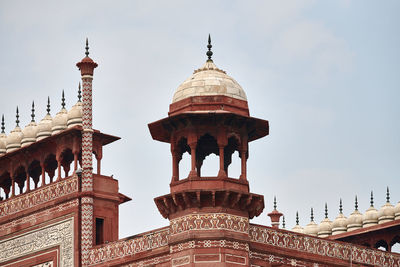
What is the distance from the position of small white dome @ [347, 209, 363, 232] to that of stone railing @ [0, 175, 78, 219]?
9.02 meters

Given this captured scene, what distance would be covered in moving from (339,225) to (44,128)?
9260mm

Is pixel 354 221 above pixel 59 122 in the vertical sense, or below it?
below

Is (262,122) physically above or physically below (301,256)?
above

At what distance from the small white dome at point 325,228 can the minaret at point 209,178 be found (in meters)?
8.99

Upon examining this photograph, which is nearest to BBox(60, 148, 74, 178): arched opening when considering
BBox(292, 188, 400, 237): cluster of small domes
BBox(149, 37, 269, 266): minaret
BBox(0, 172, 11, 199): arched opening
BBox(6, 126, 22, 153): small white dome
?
BBox(6, 126, 22, 153): small white dome

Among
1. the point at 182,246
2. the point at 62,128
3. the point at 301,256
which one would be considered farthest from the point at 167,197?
the point at 62,128

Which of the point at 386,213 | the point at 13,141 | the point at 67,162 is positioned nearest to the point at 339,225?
the point at 386,213

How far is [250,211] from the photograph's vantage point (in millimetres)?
27125

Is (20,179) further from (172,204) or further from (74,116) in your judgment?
(172,204)

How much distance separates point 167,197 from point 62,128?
17.5 ft

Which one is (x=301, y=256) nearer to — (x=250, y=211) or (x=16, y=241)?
(x=250, y=211)

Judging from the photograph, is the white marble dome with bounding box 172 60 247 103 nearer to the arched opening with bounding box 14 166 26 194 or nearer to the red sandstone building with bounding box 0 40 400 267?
the red sandstone building with bounding box 0 40 400 267

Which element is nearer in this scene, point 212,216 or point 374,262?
point 212,216

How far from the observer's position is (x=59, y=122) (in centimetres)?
3144
